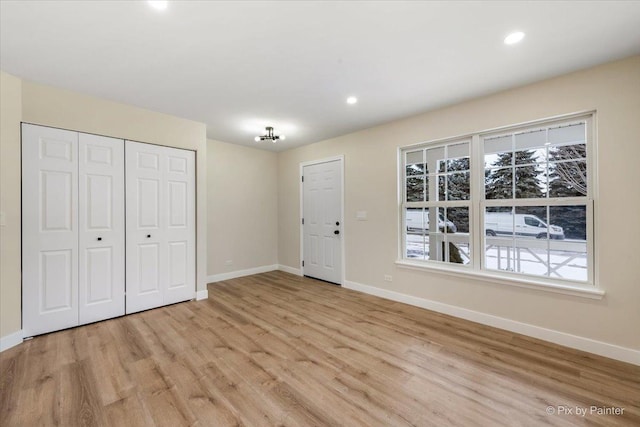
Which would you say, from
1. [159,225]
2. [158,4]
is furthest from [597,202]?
[159,225]

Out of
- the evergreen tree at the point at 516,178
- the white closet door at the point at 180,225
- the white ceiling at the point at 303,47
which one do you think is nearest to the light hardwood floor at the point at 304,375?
the white closet door at the point at 180,225

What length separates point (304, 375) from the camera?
2.10 m

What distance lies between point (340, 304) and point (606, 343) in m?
2.60

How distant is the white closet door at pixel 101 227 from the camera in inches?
118

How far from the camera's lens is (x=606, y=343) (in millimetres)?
2361

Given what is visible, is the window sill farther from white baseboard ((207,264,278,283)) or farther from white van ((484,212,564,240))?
white baseboard ((207,264,278,283))

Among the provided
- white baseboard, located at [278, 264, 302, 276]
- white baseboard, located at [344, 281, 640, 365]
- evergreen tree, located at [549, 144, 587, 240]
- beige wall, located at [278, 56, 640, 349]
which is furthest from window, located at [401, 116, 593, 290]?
white baseboard, located at [278, 264, 302, 276]

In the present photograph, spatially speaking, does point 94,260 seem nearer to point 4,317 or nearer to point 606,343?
point 4,317

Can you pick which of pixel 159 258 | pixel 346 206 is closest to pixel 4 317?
pixel 159 258

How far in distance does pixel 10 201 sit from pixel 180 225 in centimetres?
157

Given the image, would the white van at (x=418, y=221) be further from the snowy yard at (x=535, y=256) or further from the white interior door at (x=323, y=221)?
the white interior door at (x=323, y=221)

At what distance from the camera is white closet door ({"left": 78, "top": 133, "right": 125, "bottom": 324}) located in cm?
300

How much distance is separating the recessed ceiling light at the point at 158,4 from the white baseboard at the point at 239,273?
13.2ft

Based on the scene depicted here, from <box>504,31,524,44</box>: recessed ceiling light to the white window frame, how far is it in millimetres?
1051
